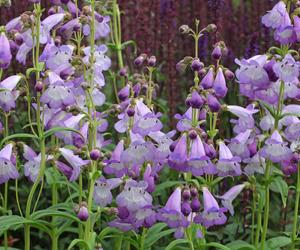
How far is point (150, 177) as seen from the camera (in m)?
3.63

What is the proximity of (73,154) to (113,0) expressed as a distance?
1.71 metres

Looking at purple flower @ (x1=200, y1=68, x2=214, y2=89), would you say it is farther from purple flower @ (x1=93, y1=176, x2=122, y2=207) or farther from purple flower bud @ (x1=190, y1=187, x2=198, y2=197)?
purple flower @ (x1=93, y1=176, x2=122, y2=207)

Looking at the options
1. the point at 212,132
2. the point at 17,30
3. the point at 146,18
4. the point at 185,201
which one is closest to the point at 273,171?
the point at 212,132

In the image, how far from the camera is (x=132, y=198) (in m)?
3.53

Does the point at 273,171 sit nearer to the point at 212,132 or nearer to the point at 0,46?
the point at 212,132

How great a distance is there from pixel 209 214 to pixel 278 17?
983 mm

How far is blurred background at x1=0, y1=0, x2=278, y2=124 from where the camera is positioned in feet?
16.8

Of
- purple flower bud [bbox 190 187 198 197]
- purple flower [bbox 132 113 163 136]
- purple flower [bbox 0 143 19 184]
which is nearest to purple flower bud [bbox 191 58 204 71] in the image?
purple flower [bbox 132 113 163 136]

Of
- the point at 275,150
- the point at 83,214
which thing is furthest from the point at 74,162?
the point at 275,150

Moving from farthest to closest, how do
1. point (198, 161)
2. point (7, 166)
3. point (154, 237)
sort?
point (154, 237)
point (7, 166)
point (198, 161)

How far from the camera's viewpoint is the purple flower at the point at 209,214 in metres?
3.51

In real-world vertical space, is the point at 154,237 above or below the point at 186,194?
below

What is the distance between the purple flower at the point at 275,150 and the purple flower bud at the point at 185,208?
478mm

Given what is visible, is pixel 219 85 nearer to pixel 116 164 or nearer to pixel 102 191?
pixel 116 164
